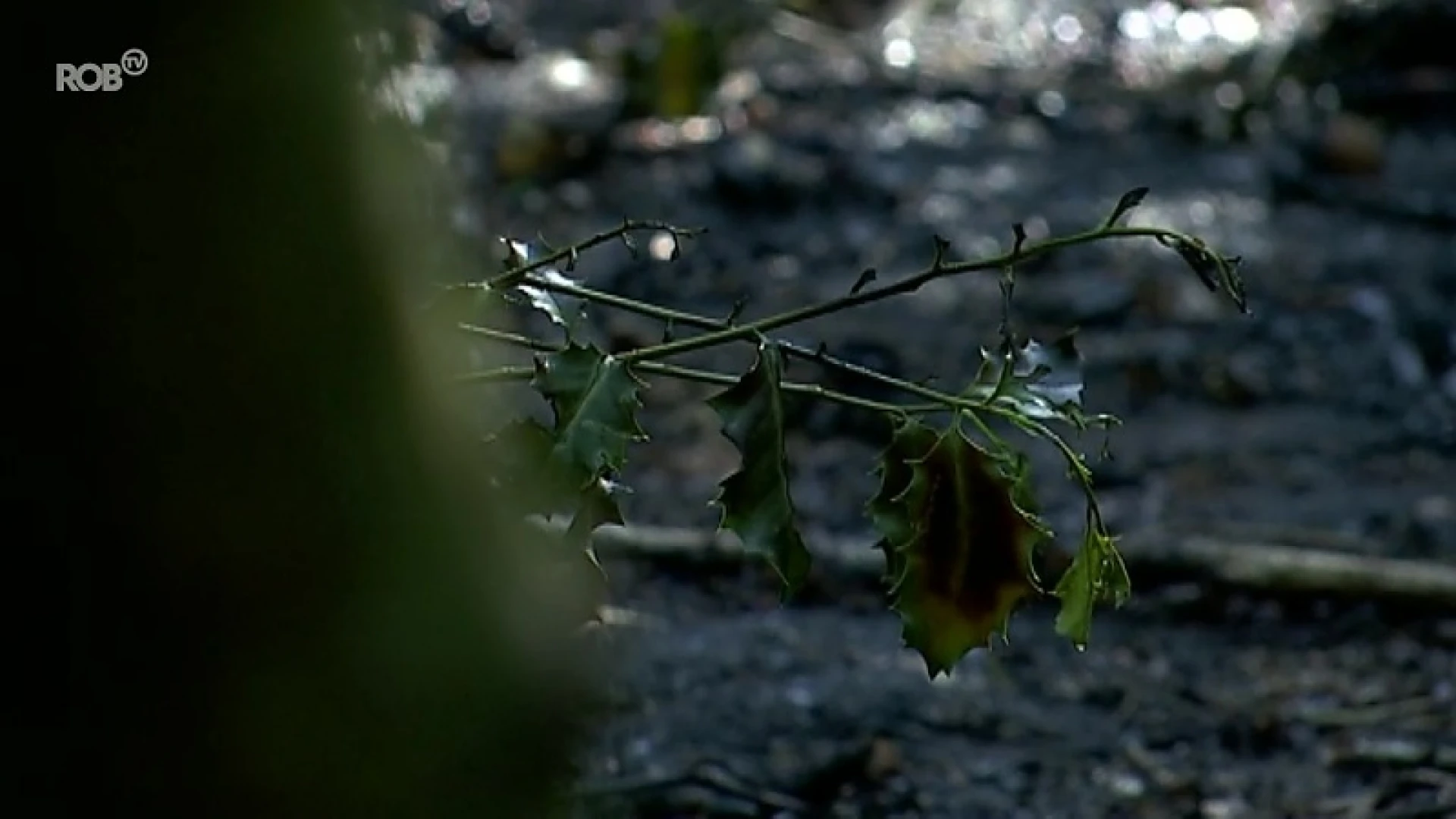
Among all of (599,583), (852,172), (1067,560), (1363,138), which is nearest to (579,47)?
(852,172)

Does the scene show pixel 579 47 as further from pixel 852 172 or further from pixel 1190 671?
pixel 1190 671

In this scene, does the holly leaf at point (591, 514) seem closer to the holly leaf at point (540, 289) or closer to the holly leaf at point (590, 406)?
the holly leaf at point (590, 406)

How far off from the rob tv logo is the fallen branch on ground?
2097 millimetres

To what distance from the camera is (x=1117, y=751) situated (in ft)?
10.1

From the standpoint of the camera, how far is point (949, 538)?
6.01 ft

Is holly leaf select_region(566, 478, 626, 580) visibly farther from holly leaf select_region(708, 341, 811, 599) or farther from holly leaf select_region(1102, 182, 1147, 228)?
holly leaf select_region(1102, 182, 1147, 228)

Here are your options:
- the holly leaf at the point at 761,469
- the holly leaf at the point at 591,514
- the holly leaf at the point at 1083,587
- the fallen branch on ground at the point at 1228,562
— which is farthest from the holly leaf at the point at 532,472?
the fallen branch on ground at the point at 1228,562

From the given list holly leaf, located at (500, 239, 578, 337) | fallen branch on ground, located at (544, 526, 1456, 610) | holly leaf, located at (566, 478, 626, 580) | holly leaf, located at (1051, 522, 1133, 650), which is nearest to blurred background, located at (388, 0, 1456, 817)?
fallen branch on ground, located at (544, 526, 1456, 610)

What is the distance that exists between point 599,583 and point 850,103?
511 cm

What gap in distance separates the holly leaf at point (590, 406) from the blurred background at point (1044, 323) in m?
0.24

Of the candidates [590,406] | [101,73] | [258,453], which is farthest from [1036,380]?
[101,73]

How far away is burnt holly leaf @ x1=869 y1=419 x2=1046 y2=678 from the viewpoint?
182 cm

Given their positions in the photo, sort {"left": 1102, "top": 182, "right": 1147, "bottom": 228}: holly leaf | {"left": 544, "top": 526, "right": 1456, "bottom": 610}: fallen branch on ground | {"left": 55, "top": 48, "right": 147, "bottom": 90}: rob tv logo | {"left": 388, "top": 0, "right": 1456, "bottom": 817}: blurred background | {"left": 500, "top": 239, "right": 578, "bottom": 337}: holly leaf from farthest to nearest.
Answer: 1. {"left": 544, "top": 526, "right": 1456, "bottom": 610}: fallen branch on ground
2. {"left": 388, "top": 0, "right": 1456, "bottom": 817}: blurred background
3. {"left": 500, "top": 239, "right": 578, "bottom": 337}: holly leaf
4. {"left": 1102, "top": 182, "right": 1147, "bottom": 228}: holly leaf
5. {"left": 55, "top": 48, "right": 147, "bottom": 90}: rob tv logo

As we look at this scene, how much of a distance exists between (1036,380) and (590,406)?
37cm
